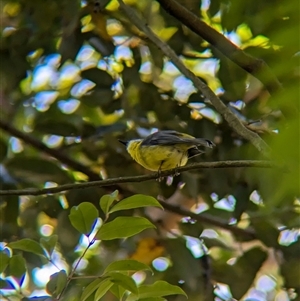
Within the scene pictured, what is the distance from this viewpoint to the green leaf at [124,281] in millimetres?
1729

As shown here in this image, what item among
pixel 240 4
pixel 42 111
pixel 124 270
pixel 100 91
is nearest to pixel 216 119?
pixel 100 91

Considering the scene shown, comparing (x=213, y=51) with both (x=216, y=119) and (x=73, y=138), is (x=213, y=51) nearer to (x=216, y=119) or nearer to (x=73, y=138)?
(x=216, y=119)

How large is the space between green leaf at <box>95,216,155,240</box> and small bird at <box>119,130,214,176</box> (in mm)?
1271

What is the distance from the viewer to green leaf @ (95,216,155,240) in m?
1.87

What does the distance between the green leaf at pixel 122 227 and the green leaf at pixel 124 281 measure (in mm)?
135

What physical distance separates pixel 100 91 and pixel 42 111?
0.42 m

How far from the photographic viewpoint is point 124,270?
1.84m

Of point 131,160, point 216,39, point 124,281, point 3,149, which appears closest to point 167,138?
point 131,160

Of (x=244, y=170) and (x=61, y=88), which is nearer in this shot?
(x=244, y=170)

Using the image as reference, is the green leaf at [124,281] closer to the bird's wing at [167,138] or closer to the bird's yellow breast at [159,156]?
the bird's wing at [167,138]

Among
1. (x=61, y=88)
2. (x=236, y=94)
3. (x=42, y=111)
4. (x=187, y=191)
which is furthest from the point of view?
(x=61, y=88)

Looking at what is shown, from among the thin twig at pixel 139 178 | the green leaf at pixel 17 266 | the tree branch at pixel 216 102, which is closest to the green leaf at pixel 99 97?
the tree branch at pixel 216 102

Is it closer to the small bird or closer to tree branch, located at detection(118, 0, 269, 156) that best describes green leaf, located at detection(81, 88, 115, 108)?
the small bird

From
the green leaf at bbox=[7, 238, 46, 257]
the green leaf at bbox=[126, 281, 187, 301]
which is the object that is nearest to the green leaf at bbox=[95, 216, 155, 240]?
the green leaf at bbox=[126, 281, 187, 301]
